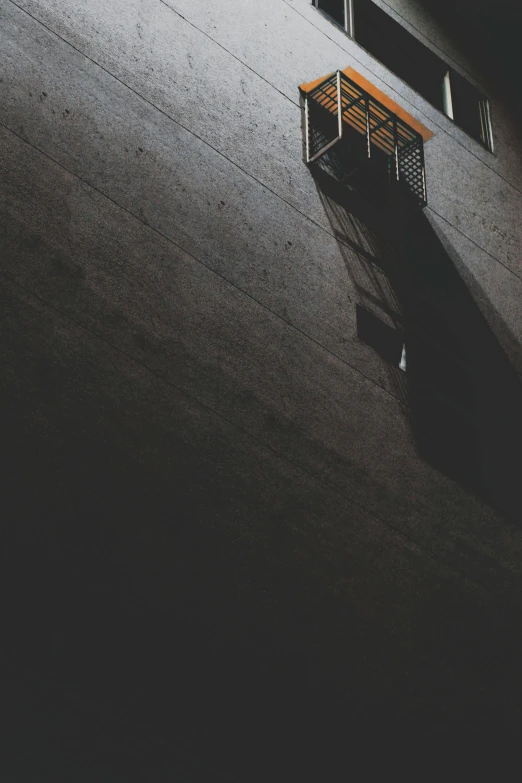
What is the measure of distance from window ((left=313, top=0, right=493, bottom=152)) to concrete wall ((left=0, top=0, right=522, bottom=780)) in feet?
10.3

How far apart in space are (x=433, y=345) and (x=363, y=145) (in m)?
3.25

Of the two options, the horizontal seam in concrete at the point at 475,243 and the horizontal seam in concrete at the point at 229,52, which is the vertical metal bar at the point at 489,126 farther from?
the horizontal seam in concrete at the point at 229,52

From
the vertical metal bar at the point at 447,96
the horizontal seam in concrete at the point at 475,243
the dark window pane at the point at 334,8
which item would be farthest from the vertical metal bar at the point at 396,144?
the vertical metal bar at the point at 447,96

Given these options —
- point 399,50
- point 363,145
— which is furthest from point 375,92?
point 399,50

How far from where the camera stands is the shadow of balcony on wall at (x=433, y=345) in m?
11.6

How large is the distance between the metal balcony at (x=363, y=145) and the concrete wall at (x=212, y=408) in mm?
455

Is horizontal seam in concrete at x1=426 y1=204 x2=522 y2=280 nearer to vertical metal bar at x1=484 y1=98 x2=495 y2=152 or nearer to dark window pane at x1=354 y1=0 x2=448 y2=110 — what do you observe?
vertical metal bar at x1=484 y1=98 x2=495 y2=152

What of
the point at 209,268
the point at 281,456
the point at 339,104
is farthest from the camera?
the point at 339,104

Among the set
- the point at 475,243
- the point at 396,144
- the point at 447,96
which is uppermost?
the point at 447,96

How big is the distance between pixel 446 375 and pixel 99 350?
569cm

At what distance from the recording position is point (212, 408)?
9.33m

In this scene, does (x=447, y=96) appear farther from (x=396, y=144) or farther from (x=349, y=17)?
(x=396, y=144)

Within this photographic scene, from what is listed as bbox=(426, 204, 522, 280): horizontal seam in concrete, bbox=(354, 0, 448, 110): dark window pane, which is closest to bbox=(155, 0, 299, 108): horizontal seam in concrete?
bbox=(426, 204, 522, 280): horizontal seam in concrete

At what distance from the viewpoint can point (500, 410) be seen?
498 inches
